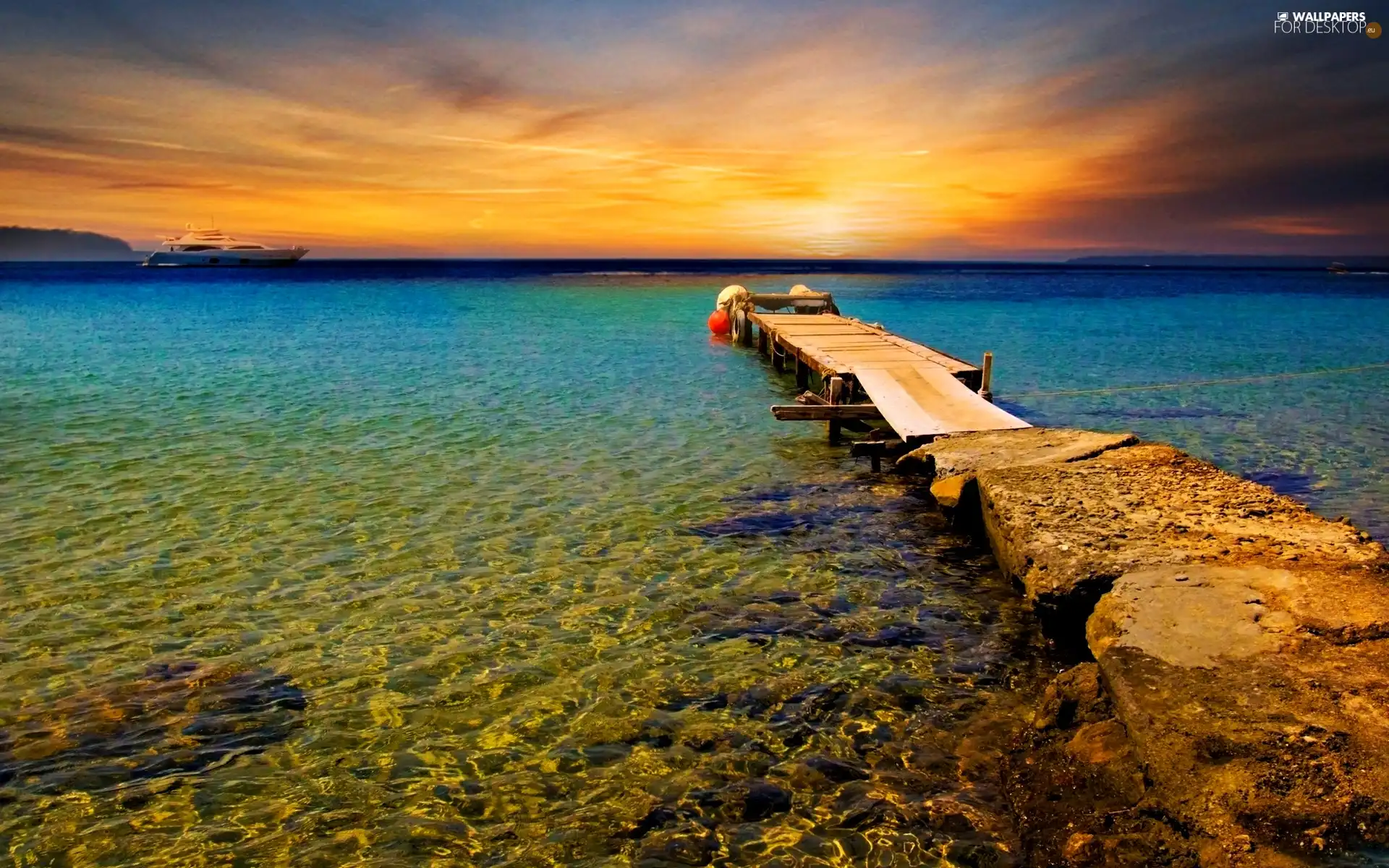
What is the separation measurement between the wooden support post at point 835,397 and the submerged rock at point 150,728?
9871 millimetres

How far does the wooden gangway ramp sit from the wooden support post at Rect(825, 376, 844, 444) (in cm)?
2

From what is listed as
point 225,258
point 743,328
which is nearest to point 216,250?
point 225,258

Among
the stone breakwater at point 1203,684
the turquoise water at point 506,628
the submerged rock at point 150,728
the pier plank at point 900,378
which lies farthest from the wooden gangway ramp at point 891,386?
the submerged rock at point 150,728

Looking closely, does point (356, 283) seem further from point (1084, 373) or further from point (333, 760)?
point (333, 760)

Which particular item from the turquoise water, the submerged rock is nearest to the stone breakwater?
the turquoise water

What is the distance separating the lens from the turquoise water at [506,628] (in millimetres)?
4695

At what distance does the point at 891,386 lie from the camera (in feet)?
47.0

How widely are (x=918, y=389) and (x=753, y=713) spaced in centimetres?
949

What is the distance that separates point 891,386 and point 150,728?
11.7 meters

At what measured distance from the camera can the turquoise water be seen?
4.70m

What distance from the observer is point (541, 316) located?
47938mm

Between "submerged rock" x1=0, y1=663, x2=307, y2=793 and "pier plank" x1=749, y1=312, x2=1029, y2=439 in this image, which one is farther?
"pier plank" x1=749, y1=312, x2=1029, y2=439

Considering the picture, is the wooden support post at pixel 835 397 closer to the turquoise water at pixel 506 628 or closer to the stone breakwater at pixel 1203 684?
the turquoise water at pixel 506 628

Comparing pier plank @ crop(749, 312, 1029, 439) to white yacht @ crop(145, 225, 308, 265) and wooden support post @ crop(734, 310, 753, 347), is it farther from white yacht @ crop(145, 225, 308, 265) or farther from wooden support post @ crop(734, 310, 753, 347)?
white yacht @ crop(145, 225, 308, 265)
